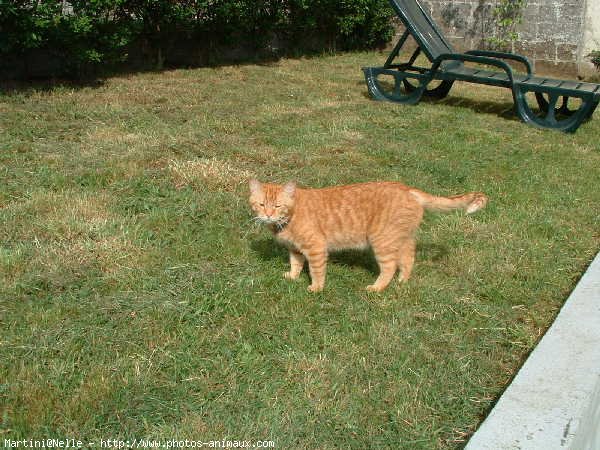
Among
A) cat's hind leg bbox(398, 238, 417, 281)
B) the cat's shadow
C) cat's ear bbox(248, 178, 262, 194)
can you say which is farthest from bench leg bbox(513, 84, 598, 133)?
cat's ear bbox(248, 178, 262, 194)

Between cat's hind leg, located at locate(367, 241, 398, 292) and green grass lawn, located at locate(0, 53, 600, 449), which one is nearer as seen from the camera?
green grass lawn, located at locate(0, 53, 600, 449)

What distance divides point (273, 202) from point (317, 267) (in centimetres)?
50

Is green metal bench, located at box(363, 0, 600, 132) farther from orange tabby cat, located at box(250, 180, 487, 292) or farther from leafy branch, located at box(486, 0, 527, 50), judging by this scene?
orange tabby cat, located at box(250, 180, 487, 292)

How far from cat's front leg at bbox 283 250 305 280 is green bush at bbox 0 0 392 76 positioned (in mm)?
5234

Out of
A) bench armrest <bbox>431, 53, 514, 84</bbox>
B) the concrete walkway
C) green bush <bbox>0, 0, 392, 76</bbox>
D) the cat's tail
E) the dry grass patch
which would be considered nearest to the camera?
the concrete walkway

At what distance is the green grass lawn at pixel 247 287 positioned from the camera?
8.89 feet

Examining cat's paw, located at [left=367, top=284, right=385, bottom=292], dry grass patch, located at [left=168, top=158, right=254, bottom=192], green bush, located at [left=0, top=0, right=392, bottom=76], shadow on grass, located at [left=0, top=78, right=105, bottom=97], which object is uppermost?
green bush, located at [left=0, top=0, right=392, bottom=76]

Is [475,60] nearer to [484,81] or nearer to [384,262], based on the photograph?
[484,81]

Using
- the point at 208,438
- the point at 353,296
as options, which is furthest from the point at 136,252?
the point at 208,438

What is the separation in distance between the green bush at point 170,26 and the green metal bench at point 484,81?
326cm

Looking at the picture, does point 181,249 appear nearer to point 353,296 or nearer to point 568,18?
point 353,296

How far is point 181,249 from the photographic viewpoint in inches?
→ 162

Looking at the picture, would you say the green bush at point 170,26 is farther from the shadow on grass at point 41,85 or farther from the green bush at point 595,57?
the green bush at point 595,57

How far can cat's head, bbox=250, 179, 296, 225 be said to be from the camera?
3.61 meters
